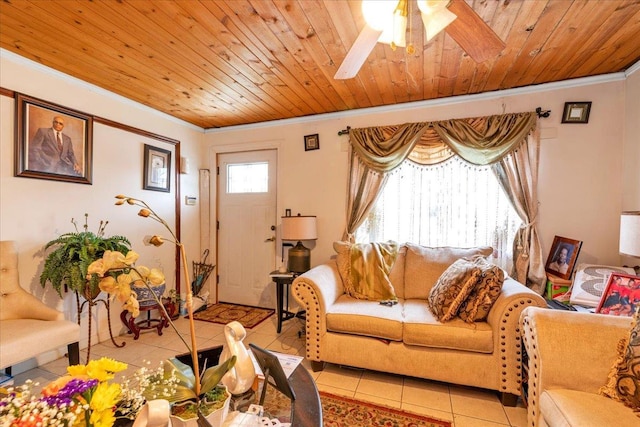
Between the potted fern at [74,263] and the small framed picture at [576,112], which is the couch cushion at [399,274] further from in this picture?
the potted fern at [74,263]

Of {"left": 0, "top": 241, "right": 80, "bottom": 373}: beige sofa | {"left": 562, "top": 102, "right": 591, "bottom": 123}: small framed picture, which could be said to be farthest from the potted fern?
{"left": 562, "top": 102, "right": 591, "bottom": 123}: small framed picture

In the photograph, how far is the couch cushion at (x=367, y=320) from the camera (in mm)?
1973

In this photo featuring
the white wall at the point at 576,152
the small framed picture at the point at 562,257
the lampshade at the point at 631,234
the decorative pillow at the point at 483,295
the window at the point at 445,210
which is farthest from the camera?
the window at the point at 445,210

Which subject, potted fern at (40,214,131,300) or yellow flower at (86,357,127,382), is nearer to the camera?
yellow flower at (86,357,127,382)

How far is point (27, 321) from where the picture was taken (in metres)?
1.91

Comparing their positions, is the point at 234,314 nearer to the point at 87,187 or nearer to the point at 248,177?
the point at 248,177

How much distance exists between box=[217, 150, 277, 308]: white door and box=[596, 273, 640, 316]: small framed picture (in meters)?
2.99

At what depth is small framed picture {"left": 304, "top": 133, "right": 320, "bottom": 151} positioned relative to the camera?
3318mm

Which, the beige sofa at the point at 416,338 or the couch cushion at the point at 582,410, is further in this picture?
the beige sofa at the point at 416,338

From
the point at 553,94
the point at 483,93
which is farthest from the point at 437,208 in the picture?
the point at 553,94

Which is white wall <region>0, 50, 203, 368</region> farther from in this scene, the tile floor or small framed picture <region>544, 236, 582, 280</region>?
small framed picture <region>544, 236, 582, 280</region>

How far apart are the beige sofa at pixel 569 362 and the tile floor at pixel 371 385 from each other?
0.41 meters

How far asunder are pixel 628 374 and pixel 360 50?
6.06 ft

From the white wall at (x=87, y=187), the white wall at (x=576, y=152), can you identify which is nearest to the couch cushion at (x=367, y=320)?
the white wall at (x=576, y=152)
